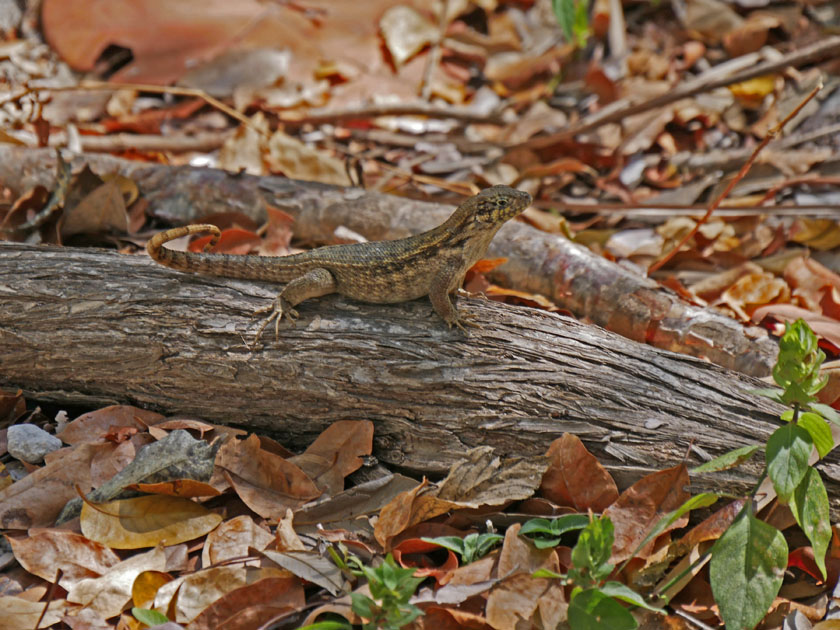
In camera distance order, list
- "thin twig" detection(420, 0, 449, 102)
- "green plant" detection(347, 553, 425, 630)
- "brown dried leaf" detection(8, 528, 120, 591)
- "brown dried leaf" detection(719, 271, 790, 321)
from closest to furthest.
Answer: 1. "green plant" detection(347, 553, 425, 630)
2. "brown dried leaf" detection(8, 528, 120, 591)
3. "brown dried leaf" detection(719, 271, 790, 321)
4. "thin twig" detection(420, 0, 449, 102)

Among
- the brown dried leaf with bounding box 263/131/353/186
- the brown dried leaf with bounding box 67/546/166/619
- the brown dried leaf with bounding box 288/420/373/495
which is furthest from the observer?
the brown dried leaf with bounding box 263/131/353/186

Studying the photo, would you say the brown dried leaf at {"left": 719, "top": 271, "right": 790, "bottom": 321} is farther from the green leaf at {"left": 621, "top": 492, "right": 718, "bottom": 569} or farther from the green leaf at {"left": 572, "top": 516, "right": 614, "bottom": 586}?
the green leaf at {"left": 572, "top": 516, "right": 614, "bottom": 586}

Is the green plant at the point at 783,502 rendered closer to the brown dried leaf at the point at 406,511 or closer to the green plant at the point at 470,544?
the green plant at the point at 470,544

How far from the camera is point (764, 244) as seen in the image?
5594 mm

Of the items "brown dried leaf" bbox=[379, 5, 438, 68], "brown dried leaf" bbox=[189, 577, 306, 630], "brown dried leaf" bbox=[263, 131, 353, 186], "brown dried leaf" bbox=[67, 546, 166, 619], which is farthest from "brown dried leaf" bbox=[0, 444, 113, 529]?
"brown dried leaf" bbox=[379, 5, 438, 68]

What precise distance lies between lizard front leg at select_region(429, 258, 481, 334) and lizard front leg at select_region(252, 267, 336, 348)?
1.89 feet

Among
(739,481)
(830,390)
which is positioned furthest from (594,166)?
(739,481)

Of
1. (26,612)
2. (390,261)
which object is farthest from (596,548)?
(26,612)

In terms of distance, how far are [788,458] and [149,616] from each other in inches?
97.6

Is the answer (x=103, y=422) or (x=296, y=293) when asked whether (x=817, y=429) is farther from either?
(x=103, y=422)

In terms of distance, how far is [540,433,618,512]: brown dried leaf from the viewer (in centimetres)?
336

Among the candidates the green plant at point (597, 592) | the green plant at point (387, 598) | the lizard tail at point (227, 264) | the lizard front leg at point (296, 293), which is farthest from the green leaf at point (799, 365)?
the lizard tail at point (227, 264)

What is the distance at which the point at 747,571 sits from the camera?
9.20ft

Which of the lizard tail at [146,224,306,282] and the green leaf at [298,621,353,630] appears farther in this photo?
the lizard tail at [146,224,306,282]
